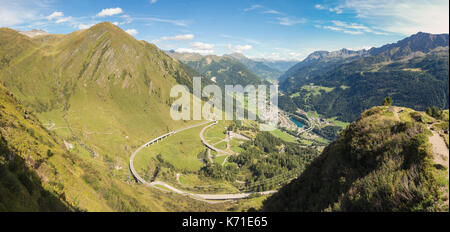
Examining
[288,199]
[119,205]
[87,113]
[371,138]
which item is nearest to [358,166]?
[371,138]

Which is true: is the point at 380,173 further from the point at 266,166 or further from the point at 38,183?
the point at 266,166

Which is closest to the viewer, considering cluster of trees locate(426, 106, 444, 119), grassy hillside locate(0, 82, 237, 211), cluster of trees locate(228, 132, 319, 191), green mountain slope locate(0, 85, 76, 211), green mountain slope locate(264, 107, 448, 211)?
green mountain slope locate(0, 85, 76, 211)

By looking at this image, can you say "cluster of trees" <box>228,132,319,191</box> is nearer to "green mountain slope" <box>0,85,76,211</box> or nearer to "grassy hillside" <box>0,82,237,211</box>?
"grassy hillside" <box>0,82,237,211</box>

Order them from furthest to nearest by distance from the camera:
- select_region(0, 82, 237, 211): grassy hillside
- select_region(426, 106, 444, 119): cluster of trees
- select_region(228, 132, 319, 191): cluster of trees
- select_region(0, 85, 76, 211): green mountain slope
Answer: select_region(228, 132, 319, 191): cluster of trees → select_region(426, 106, 444, 119): cluster of trees → select_region(0, 82, 237, 211): grassy hillside → select_region(0, 85, 76, 211): green mountain slope

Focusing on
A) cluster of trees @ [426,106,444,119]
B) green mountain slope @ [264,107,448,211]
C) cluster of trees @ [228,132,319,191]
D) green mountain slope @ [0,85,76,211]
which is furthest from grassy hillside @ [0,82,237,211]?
cluster of trees @ [228,132,319,191]

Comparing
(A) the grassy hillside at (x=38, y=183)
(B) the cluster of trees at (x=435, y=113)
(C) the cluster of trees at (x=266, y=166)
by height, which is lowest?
(C) the cluster of trees at (x=266, y=166)

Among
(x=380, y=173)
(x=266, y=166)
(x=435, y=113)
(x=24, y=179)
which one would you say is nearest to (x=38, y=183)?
(x=24, y=179)

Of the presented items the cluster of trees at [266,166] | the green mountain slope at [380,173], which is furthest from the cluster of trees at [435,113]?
the cluster of trees at [266,166]

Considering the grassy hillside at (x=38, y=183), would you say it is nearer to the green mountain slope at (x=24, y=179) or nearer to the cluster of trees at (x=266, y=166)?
the green mountain slope at (x=24, y=179)

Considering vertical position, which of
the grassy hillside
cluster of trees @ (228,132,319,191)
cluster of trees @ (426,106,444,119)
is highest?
cluster of trees @ (426,106,444,119)
